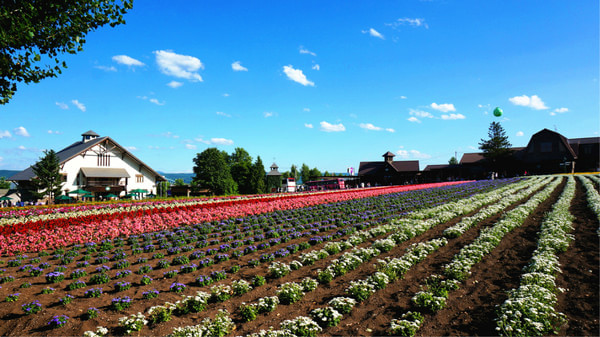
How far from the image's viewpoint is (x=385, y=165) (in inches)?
2884

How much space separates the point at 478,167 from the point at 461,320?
75.3 m

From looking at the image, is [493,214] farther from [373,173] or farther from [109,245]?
[373,173]

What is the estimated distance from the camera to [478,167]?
69438mm

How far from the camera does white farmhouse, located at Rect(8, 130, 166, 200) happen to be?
4250 centimetres

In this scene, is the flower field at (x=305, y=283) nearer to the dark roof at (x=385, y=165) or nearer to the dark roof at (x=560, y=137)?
the dark roof at (x=385, y=165)

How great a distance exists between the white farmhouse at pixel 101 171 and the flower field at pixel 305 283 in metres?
36.0

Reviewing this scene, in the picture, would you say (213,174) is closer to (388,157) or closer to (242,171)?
(242,171)

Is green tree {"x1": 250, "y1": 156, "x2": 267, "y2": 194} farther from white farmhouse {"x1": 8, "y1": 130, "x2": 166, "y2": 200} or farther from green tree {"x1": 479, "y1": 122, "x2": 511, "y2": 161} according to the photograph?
green tree {"x1": 479, "y1": 122, "x2": 511, "y2": 161}

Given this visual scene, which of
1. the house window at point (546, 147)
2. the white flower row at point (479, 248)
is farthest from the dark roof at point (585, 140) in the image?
the white flower row at point (479, 248)

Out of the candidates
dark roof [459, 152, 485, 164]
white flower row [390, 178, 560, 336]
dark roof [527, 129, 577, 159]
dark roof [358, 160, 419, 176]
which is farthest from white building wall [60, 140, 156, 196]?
dark roof [527, 129, 577, 159]

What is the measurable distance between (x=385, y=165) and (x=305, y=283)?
6958 centimetres

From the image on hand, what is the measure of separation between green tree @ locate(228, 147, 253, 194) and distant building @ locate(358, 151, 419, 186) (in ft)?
91.9

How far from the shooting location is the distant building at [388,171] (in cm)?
6967

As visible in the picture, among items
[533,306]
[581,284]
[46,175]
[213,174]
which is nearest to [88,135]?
[46,175]
